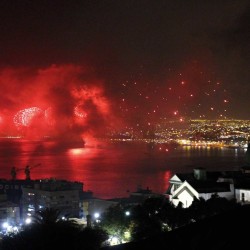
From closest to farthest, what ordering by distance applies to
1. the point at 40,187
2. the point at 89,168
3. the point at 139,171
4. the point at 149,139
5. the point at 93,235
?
the point at 93,235
the point at 40,187
the point at 139,171
the point at 89,168
the point at 149,139

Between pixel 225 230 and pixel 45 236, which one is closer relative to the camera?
pixel 225 230

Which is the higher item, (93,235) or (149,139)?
(149,139)

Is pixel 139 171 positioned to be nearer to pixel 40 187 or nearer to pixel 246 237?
pixel 40 187

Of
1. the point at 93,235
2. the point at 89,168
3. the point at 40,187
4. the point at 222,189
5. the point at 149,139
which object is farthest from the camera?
the point at 149,139

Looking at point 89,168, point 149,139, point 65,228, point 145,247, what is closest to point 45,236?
point 65,228

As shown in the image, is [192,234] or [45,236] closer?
[192,234]

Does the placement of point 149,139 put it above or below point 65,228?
above

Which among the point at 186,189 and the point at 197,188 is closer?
the point at 197,188

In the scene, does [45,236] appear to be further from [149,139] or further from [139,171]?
[149,139]

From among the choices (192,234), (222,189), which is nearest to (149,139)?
(222,189)
